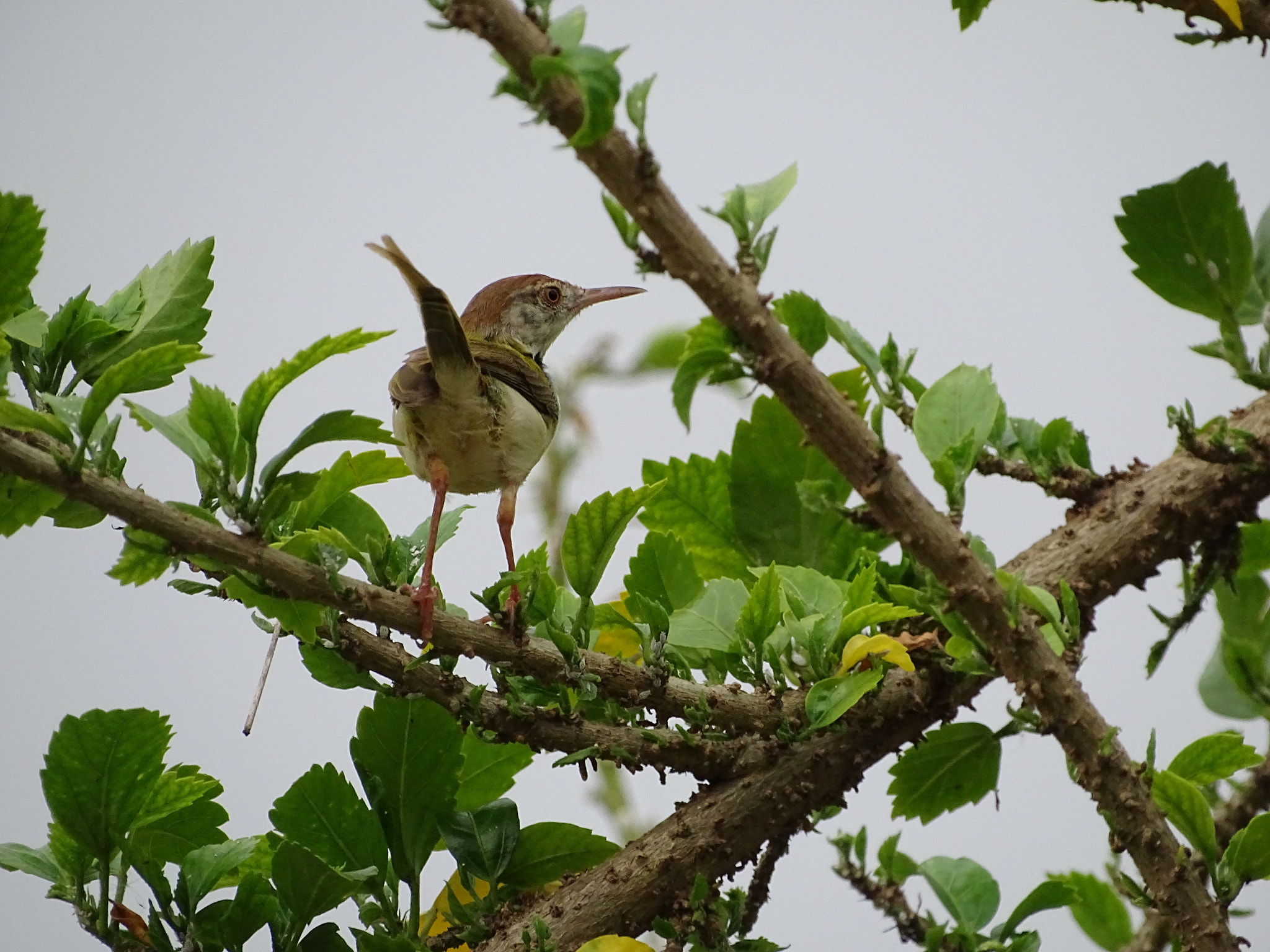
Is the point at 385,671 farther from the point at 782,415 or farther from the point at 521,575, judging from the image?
the point at 782,415

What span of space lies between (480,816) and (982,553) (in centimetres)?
73

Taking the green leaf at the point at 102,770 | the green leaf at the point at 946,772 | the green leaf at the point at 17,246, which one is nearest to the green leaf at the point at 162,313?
the green leaf at the point at 17,246

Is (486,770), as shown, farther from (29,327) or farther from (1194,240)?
(1194,240)

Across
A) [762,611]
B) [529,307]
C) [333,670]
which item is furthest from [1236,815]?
[529,307]

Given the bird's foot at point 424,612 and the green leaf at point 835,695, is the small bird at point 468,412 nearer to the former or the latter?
the bird's foot at point 424,612

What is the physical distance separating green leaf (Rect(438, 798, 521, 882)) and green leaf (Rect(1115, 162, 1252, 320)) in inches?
43.5

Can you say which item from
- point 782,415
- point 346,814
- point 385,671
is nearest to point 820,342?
point 782,415

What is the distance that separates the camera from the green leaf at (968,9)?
1.36 m

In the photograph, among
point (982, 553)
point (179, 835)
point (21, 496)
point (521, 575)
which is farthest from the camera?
point (179, 835)

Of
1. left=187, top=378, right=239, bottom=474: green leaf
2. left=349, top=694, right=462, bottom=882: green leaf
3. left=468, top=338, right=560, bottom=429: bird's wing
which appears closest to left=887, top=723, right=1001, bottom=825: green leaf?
left=349, top=694, right=462, bottom=882: green leaf

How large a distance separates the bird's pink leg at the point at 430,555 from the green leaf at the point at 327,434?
0.60 ft

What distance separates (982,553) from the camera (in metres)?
1.30

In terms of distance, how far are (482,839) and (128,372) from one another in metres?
0.75

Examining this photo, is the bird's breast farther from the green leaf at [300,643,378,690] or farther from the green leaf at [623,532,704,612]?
the green leaf at [300,643,378,690]
